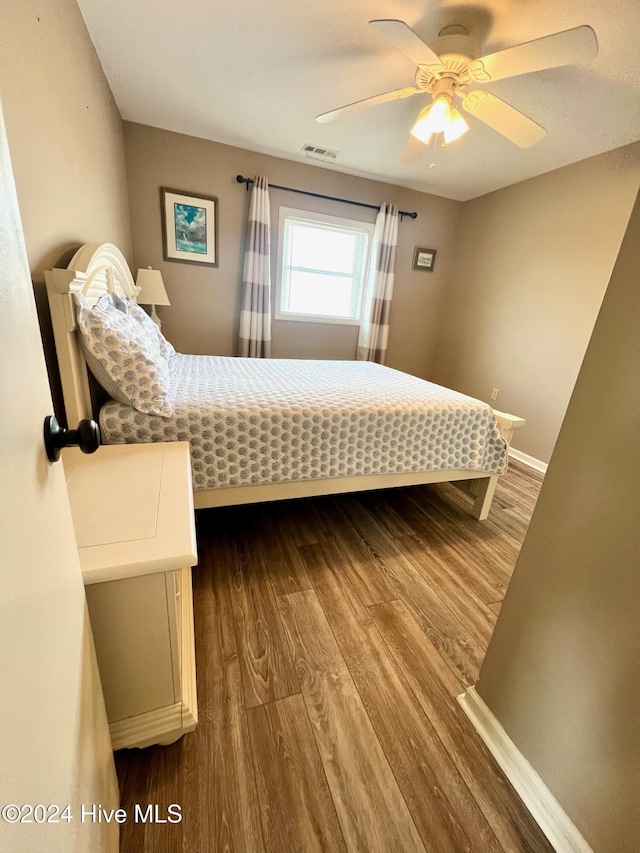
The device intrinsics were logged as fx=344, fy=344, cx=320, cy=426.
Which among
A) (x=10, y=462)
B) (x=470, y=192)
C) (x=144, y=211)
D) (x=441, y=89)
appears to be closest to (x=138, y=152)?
(x=144, y=211)

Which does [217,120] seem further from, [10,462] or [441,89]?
[10,462]

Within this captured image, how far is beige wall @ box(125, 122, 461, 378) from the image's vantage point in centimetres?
283

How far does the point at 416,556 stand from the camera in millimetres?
1763

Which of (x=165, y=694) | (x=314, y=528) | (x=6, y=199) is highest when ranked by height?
(x=6, y=199)

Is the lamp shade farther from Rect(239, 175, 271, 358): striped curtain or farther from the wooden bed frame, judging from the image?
Rect(239, 175, 271, 358): striped curtain

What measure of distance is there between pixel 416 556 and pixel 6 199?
1.86 metres

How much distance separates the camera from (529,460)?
124 inches

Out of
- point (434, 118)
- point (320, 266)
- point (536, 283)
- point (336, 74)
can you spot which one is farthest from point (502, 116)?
point (320, 266)

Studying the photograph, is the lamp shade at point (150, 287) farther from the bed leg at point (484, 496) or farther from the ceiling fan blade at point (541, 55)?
the bed leg at point (484, 496)

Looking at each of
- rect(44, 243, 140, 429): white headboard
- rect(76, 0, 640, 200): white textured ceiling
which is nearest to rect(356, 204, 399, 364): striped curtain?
rect(76, 0, 640, 200): white textured ceiling

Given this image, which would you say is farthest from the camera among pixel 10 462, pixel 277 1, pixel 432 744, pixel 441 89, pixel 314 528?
pixel 314 528

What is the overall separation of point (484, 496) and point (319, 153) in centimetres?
306

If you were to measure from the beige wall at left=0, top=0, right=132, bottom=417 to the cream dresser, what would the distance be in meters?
0.67

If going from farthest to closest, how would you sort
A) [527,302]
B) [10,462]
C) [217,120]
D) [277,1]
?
[527,302] < [217,120] < [277,1] < [10,462]
